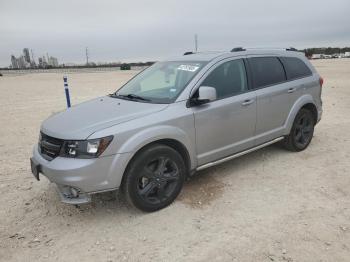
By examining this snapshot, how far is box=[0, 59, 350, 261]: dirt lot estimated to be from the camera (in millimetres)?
3260

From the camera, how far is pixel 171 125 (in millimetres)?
3967

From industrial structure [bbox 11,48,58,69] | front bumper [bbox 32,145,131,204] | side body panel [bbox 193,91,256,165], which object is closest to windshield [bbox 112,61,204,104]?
side body panel [bbox 193,91,256,165]

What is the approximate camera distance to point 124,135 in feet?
11.9

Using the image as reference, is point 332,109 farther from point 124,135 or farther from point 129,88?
point 124,135

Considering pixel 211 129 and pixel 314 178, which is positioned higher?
pixel 211 129

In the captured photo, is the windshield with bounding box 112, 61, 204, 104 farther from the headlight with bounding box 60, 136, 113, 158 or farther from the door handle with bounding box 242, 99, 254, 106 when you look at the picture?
the headlight with bounding box 60, 136, 113, 158

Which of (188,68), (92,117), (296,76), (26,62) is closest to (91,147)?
(92,117)

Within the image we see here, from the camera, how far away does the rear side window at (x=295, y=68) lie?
554 centimetres

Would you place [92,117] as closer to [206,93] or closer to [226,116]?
[206,93]

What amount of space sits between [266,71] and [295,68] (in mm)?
807

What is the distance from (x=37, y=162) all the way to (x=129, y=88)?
1.78 m

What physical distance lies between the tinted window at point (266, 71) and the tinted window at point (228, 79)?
9.5 inches

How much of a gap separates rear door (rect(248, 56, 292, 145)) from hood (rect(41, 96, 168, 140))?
1.62m

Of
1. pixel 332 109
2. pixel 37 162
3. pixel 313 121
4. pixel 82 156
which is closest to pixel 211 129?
pixel 82 156
